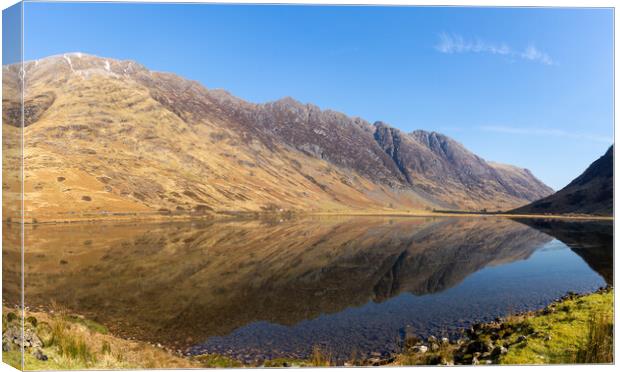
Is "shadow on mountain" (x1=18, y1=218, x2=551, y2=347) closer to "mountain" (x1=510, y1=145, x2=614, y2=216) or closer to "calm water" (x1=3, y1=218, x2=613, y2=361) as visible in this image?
"calm water" (x1=3, y1=218, x2=613, y2=361)

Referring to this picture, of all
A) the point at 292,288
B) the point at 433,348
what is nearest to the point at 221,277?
the point at 292,288

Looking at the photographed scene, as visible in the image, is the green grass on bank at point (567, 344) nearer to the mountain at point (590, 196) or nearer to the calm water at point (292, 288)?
the calm water at point (292, 288)

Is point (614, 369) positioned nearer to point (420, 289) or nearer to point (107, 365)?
point (107, 365)

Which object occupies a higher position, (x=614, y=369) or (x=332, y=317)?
(x=614, y=369)

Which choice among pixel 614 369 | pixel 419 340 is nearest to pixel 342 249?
pixel 419 340

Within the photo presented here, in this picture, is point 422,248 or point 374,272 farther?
point 422,248

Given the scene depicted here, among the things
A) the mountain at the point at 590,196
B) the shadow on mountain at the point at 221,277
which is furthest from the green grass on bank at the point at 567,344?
the mountain at the point at 590,196
